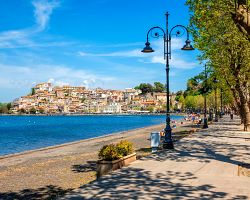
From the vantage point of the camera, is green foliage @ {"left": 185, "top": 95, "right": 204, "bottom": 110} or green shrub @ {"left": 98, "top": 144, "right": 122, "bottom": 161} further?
green foliage @ {"left": 185, "top": 95, "right": 204, "bottom": 110}

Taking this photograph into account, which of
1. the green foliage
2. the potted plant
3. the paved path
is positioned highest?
the green foliage

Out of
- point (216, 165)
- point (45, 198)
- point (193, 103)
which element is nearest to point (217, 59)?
point (216, 165)

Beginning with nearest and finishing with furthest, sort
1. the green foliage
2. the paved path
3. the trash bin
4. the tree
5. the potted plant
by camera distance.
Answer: the paved path < the potted plant < the trash bin < the tree < the green foliage

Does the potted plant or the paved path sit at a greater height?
the potted plant

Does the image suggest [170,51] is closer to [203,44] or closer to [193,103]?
[203,44]

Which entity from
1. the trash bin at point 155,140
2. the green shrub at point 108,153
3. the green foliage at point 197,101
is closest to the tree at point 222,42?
the trash bin at point 155,140

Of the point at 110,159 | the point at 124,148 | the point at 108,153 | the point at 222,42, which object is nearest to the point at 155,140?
the point at 124,148

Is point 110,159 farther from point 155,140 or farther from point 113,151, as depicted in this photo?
point 155,140

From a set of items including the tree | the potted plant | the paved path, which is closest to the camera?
the paved path

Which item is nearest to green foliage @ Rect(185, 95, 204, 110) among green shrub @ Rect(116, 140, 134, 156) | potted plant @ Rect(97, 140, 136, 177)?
green shrub @ Rect(116, 140, 134, 156)

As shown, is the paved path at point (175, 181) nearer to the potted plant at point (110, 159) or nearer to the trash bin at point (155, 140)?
the potted plant at point (110, 159)

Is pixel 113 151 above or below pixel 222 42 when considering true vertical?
below

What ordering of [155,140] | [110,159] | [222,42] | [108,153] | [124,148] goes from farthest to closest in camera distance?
[222,42], [155,140], [124,148], [110,159], [108,153]

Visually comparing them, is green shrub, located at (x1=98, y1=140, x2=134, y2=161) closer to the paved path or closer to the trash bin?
the paved path
